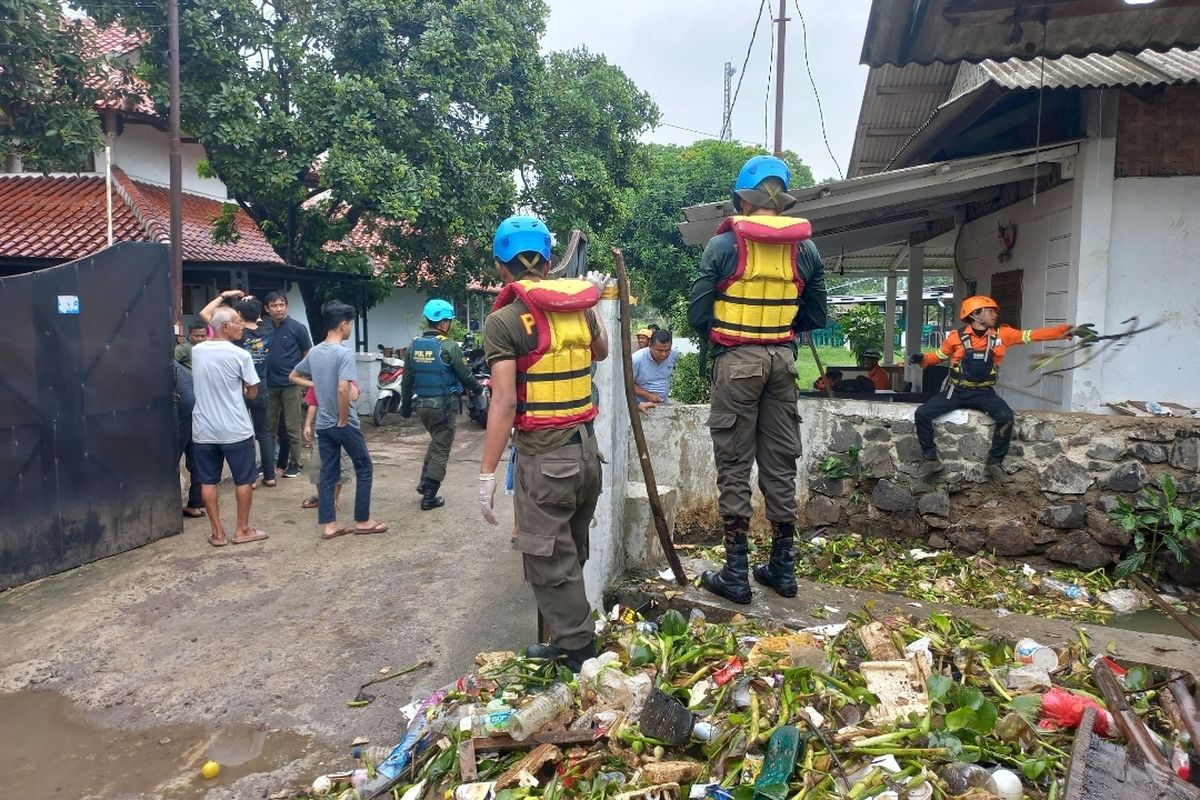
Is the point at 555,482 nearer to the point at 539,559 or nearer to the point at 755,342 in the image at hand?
the point at 539,559

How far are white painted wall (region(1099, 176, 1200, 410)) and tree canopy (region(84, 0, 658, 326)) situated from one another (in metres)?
8.06

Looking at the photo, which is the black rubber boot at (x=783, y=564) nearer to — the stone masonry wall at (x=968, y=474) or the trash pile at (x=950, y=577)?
the trash pile at (x=950, y=577)

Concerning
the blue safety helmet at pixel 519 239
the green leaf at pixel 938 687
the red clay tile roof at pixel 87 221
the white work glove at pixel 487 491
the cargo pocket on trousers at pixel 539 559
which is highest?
the red clay tile roof at pixel 87 221

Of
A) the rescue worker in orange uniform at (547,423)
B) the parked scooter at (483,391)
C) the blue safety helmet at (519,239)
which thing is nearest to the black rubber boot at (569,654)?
the rescue worker in orange uniform at (547,423)

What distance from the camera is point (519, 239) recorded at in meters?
3.37

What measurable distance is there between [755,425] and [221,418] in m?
3.93

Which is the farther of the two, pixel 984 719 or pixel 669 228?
pixel 669 228

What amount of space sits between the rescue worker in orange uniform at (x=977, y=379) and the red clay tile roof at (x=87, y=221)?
9843 mm

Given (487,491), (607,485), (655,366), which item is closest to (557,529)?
(487,491)

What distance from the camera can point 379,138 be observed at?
35.7 feet

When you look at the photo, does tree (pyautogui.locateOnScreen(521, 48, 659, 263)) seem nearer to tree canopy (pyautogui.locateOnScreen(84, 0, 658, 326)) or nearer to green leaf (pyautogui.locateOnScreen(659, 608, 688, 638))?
tree canopy (pyautogui.locateOnScreen(84, 0, 658, 326))

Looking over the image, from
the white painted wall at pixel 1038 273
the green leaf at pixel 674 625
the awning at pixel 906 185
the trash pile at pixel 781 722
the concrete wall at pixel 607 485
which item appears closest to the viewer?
the trash pile at pixel 781 722

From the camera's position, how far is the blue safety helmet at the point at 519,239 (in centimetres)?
337

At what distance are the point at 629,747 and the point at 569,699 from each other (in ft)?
1.19
